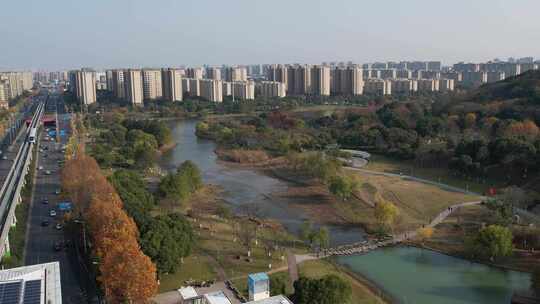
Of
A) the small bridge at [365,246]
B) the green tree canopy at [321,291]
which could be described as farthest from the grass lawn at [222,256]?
the green tree canopy at [321,291]

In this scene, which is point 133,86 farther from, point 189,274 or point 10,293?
point 10,293

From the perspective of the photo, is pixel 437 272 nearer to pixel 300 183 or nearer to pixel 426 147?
pixel 300 183

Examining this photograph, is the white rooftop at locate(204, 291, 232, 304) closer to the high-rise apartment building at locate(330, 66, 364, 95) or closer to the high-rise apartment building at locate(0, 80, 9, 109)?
the high-rise apartment building at locate(0, 80, 9, 109)

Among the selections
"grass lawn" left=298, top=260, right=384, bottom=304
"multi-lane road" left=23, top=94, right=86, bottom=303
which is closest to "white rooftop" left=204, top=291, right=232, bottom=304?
"multi-lane road" left=23, top=94, right=86, bottom=303

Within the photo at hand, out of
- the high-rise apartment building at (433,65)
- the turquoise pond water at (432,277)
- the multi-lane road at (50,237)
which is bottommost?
the turquoise pond water at (432,277)

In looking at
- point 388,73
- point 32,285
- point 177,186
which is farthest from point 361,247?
point 388,73

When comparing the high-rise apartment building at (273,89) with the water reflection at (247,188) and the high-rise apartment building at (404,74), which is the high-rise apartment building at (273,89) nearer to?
the high-rise apartment building at (404,74)
